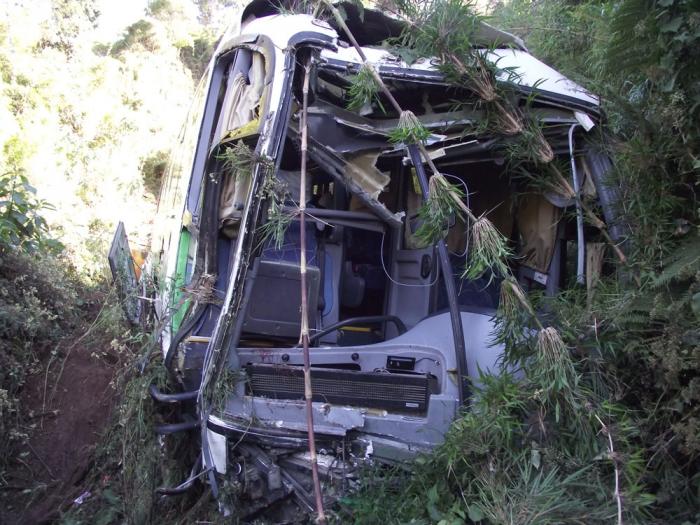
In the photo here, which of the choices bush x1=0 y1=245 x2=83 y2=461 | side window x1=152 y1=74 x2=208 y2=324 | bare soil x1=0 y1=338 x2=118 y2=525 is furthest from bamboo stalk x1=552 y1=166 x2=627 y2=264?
bush x1=0 y1=245 x2=83 y2=461

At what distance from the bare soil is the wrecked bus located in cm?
119

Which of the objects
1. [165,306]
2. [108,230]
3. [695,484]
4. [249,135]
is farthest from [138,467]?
[108,230]

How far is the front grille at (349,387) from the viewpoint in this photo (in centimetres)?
291

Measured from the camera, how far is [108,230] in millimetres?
8117

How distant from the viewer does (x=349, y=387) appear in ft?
9.63

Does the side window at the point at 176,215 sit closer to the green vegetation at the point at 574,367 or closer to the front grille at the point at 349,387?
the green vegetation at the point at 574,367

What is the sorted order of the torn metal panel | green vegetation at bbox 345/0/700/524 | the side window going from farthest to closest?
the side window → the torn metal panel → green vegetation at bbox 345/0/700/524

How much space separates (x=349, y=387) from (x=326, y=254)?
112cm

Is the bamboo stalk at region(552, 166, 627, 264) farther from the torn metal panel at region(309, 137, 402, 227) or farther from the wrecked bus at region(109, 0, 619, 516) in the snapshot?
the torn metal panel at region(309, 137, 402, 227)

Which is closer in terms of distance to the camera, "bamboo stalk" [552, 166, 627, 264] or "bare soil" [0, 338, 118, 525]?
"bamboo stalk" [552, 166, 627, 264]

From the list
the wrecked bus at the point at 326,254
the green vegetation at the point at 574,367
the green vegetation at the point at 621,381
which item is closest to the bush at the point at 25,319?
the green vegetation at the point at 574,367

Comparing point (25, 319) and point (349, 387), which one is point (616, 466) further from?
point (25, 319)

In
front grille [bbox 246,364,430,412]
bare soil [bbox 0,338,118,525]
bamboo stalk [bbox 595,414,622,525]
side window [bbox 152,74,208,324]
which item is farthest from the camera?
bare soil [bbox 0,338,118,525]

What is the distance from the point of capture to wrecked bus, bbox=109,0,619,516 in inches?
110
